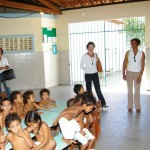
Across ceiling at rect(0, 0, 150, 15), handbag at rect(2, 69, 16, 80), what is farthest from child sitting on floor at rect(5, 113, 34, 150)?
ceiling at rect(0, 0, 150, 15)

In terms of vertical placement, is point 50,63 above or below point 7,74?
above

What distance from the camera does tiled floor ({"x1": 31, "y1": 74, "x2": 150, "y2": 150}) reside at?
397 cm

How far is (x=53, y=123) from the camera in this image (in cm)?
326

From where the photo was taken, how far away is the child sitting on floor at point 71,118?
10.1 feet

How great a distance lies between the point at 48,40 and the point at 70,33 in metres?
0.91

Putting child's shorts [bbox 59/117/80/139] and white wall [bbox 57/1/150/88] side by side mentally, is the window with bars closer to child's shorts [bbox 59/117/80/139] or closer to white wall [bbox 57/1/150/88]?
white wall [bbox 57/1/150/88]

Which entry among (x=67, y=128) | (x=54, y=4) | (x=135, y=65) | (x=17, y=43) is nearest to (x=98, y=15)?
(x=54, y=4)

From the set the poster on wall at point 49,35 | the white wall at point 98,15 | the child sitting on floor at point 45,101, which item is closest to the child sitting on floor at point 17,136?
the child sitting on floor at point 45,101

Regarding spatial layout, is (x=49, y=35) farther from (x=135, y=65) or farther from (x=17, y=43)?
(x=135, y=65)

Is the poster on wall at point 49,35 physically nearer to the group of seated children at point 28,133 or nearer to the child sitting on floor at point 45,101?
the child sitting on floor at point 45,101

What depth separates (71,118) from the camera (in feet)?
10.4

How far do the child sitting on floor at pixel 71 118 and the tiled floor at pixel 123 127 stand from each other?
887mm

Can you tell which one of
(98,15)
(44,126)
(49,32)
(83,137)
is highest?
(98,15)

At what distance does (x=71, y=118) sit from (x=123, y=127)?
1.91 meters
